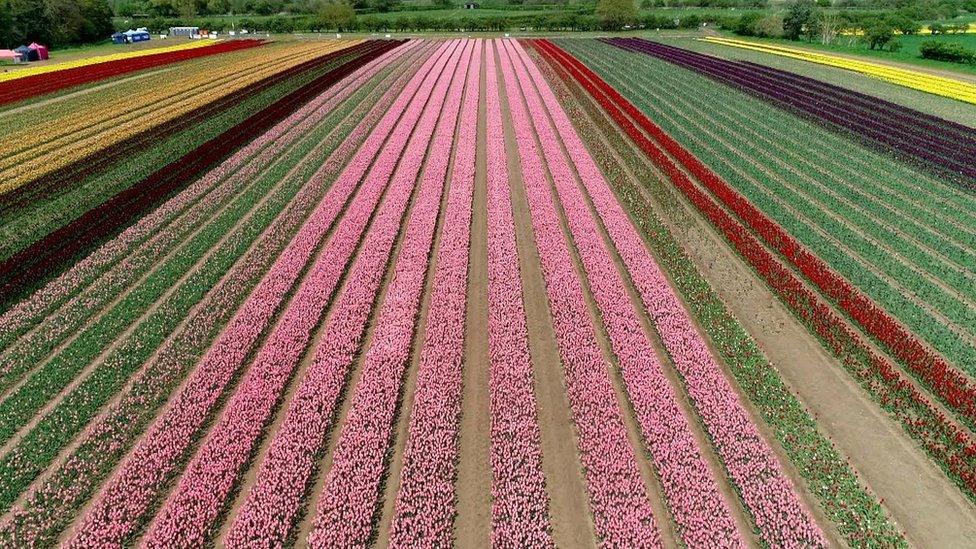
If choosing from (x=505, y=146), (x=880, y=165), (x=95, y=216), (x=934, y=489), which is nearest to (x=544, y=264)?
(x=934, y=489)

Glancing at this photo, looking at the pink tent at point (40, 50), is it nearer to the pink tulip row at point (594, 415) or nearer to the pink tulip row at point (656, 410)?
the pink tulip row at point (656, 410)

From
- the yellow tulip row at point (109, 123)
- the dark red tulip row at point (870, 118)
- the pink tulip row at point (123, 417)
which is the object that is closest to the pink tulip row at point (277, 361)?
the pink tulip row at point (123, 417)

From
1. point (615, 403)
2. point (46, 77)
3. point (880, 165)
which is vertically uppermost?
point (46, 77)

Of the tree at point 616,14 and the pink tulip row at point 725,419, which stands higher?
the tree at point 616,14

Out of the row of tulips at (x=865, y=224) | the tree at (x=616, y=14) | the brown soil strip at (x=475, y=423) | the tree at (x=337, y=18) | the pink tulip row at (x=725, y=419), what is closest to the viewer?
the pink tulip row at (x=725, y=419)

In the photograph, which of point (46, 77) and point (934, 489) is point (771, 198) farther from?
point (46, 77)

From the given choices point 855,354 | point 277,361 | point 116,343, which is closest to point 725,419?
point 855,354
